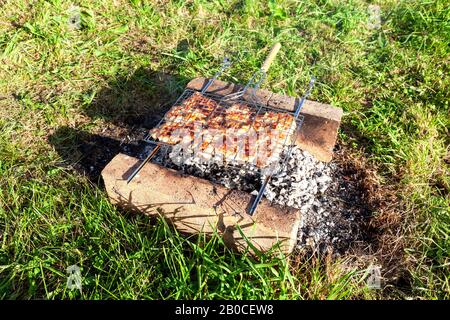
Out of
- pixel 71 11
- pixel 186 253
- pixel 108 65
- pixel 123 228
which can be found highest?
pixel 71 11

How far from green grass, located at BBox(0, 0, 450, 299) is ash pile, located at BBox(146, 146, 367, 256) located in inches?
9.6

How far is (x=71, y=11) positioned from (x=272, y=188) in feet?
12.1

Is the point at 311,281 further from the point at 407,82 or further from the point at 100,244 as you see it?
the point at 407,82

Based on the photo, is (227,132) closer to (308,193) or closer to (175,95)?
(308,193)

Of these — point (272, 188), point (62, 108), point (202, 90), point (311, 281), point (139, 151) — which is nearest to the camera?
point (311, 281)

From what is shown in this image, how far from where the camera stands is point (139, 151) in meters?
3.91

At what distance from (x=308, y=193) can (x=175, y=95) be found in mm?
1985

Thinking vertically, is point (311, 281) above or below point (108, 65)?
below

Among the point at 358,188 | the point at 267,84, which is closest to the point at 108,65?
the point at 267,84

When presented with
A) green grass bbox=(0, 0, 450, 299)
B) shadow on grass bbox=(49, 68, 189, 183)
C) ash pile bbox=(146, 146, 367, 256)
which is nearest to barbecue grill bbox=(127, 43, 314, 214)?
ash pile bbox=(146, 146, 367, 256)

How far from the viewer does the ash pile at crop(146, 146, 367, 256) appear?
3225 millimetres

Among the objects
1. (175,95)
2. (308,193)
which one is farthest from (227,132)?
(175,95)

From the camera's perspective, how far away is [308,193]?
341 centimetres
